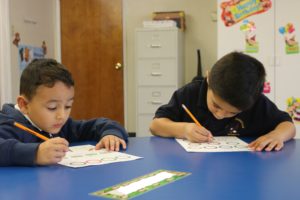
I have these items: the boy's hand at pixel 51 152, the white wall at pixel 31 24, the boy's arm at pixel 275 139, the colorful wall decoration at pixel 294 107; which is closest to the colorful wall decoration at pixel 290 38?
the colorful wall decoration at pixel 294 107

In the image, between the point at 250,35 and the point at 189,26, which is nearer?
the point at 250,35

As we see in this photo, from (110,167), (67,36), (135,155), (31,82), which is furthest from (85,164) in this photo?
(67,36)

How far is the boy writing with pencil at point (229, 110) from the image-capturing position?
1208mm

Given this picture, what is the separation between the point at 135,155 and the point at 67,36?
13.2 ft

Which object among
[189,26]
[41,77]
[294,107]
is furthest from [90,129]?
[189,26]

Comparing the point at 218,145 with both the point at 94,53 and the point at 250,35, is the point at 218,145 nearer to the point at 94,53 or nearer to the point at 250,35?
the point at 250,35

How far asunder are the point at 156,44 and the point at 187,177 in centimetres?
337

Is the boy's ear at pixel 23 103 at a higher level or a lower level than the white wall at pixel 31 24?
lower

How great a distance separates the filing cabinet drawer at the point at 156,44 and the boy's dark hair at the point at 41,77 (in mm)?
3020

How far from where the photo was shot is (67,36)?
16.0 feet

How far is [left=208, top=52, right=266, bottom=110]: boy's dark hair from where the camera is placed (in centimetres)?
120

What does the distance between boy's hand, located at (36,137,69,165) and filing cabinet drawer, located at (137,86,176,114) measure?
321 cm

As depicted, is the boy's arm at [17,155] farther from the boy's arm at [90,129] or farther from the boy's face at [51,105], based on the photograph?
the boy's arm at [90,129]

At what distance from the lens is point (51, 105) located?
3.53ft
